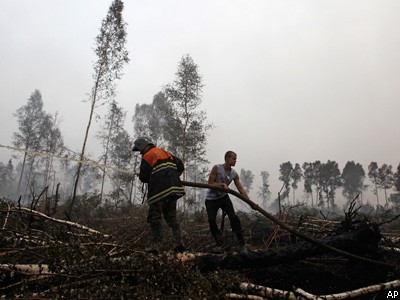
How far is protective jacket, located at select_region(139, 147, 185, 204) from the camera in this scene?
394 cm

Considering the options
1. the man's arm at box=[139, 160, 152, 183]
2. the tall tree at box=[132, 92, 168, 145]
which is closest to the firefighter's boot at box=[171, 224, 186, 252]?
the man's arm at box=[139, 160, 152, 183]

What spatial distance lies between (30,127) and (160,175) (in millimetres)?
32532

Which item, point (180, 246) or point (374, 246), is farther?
point (180, 246)

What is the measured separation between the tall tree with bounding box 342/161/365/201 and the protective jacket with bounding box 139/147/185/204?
196ft

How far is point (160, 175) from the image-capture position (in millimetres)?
4027

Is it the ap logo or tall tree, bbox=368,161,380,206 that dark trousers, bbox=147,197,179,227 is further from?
tall tree, bbox=368,161,380,206

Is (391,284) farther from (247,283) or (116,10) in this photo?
(116,10)

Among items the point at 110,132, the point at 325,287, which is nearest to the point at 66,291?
the point at 325,287

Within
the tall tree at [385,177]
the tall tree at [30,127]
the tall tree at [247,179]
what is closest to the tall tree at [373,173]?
the tall tree at [385,177]

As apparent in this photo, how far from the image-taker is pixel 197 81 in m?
20.0

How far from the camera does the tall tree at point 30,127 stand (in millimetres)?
29672

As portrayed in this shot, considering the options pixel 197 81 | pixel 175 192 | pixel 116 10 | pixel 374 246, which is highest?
pixel 116 10

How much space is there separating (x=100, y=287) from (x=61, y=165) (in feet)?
148

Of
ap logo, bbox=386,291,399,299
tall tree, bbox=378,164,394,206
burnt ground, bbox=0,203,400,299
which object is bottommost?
ap logo, bbox=386,291,399,299
